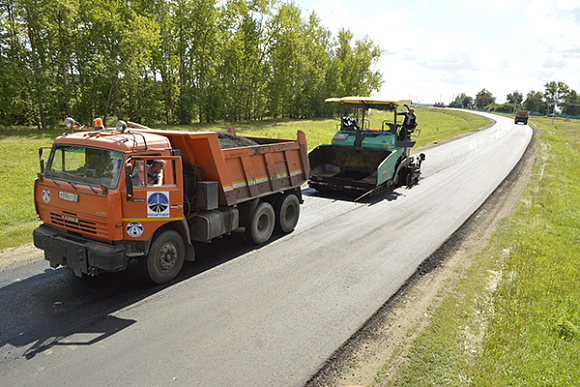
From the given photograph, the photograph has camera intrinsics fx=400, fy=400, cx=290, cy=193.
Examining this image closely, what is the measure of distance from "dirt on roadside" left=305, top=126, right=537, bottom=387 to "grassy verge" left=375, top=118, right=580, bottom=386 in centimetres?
17

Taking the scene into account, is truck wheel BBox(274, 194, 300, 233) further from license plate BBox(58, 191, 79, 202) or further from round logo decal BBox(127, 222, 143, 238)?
license plate BBox(58, 191, 79, 202)

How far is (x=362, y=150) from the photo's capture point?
45.4 feet

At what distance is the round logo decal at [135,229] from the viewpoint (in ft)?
19.7

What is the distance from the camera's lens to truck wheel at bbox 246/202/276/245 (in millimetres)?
8516

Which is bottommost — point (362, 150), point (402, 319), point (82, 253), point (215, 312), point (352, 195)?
point (402, 319)

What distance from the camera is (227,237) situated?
924 centimetres

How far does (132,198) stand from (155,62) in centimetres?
2669

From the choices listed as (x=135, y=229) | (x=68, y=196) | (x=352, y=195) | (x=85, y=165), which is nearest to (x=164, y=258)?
(x=135, y=229)

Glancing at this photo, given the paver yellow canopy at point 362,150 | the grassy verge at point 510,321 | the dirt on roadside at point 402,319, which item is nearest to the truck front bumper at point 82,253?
the dirt on roadside at point 402,319

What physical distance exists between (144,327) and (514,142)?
3537 centimetres

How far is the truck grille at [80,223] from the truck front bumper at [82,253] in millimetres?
156

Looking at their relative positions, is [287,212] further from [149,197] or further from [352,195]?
[352,195]

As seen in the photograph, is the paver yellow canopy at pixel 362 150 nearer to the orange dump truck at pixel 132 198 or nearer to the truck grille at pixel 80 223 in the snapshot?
the orange dump truck at pixel 132 198

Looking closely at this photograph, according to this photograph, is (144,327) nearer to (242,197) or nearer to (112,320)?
(112,320)
